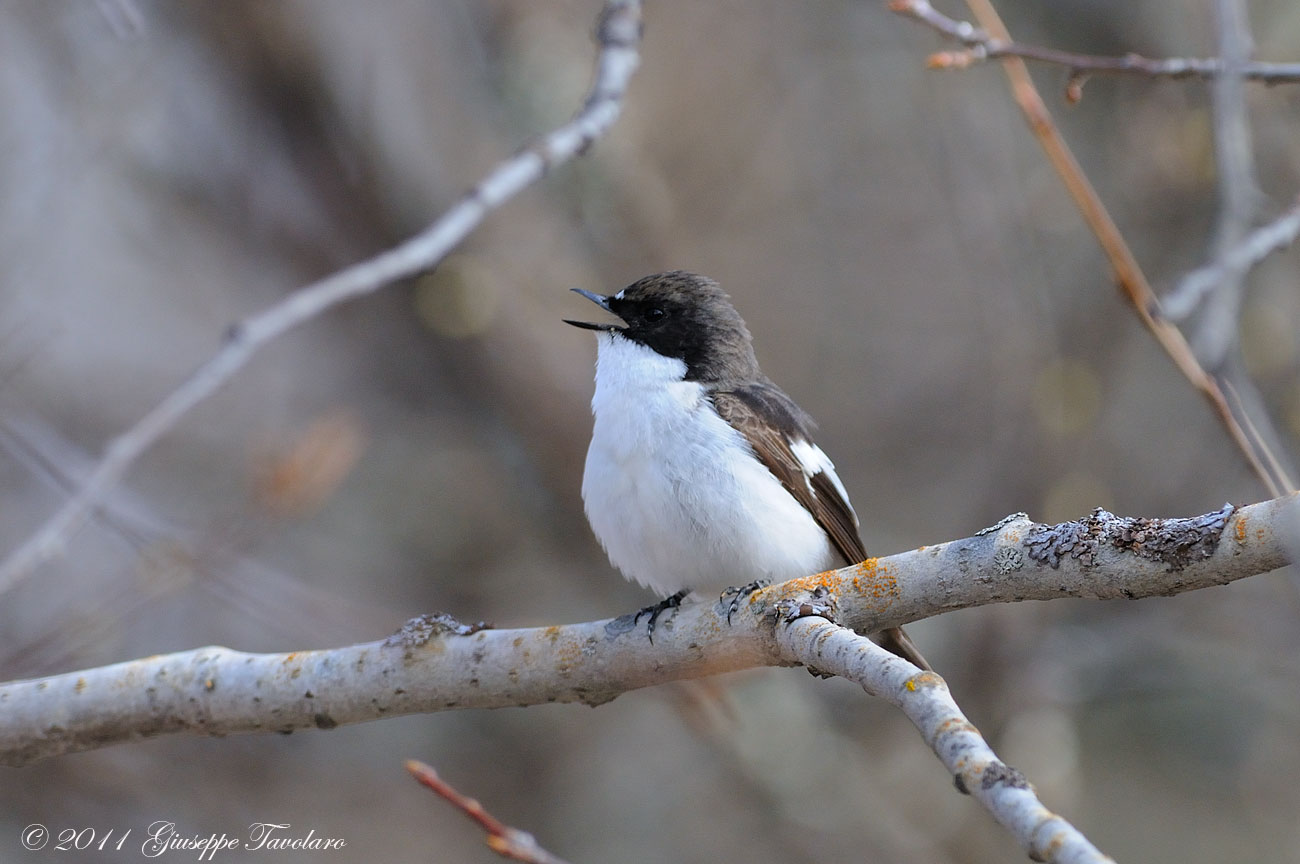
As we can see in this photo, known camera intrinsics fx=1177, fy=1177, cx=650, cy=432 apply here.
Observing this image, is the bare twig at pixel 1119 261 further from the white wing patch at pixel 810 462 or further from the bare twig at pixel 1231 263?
the white wing patch at pixel 810 462

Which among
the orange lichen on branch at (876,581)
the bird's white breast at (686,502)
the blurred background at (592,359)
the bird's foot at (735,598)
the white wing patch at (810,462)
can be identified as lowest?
the orange lichen on branch at (876,581)

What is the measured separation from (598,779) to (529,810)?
0.50 meters

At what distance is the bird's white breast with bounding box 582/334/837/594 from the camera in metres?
3.67

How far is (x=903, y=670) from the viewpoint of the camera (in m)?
1.94

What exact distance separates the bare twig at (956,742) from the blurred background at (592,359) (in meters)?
3.62

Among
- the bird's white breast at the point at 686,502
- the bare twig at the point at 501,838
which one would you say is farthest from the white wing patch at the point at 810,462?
the bare twig at the point at 501,838

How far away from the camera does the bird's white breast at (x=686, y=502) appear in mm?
3674

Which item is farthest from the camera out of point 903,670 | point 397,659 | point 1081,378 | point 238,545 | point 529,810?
point 529,810

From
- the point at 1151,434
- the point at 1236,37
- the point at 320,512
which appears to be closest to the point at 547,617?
the point at 320,512

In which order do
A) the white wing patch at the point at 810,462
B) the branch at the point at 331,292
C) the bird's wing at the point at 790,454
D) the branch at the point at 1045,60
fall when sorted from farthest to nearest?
1. the white wing patch at the point at 810,462
2. the bird's wing at the point at 790,454
3. the branch at the point at 1045,60
4. the branch at the point at 331,292

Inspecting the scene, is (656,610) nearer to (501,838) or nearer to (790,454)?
(790,454)

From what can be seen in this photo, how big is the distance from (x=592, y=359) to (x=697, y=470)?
351 cm

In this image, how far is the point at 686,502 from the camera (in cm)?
366

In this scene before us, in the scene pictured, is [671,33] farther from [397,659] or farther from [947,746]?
[947,746]
